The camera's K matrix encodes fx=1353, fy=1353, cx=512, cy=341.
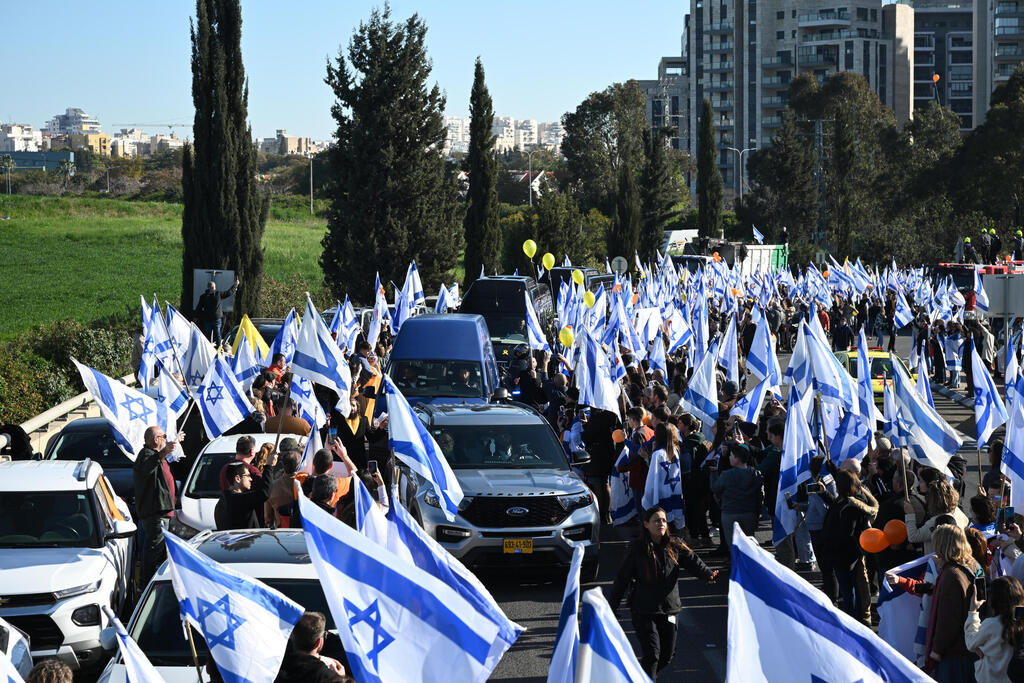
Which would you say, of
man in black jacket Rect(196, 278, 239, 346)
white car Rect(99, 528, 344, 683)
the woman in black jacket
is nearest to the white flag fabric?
white car Rect(99, 528, 344, 683)

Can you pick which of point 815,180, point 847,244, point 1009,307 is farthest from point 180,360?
point 815,180

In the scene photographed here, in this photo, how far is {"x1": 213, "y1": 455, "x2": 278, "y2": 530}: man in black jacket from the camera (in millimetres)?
10859

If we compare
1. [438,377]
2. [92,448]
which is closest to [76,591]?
[92,448]

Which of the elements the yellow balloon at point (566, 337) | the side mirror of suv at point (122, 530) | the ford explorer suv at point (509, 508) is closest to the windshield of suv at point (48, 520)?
the side mirror of suv at point (122, 530)

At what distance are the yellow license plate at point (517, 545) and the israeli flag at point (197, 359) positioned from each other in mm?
6512

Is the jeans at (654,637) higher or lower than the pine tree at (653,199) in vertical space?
lower

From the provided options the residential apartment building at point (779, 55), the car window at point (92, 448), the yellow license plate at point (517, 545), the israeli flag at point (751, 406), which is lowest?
the yellow license plate at point (517, 545)

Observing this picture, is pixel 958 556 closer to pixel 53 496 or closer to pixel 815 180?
pixel 53 496

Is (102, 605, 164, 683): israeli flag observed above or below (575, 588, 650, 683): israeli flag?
below

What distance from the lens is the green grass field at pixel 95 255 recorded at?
4744 cm

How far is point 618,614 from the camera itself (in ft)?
36.6

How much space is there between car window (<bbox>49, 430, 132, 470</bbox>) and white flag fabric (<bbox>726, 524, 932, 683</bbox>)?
37.0ft

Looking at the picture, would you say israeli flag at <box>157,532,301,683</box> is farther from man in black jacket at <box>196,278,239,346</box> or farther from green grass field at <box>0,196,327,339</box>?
green grass field at <box>0,196,327,339</box>

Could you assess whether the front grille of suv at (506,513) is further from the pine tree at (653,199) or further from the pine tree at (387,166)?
Answer: the pine tree at (653,199)
